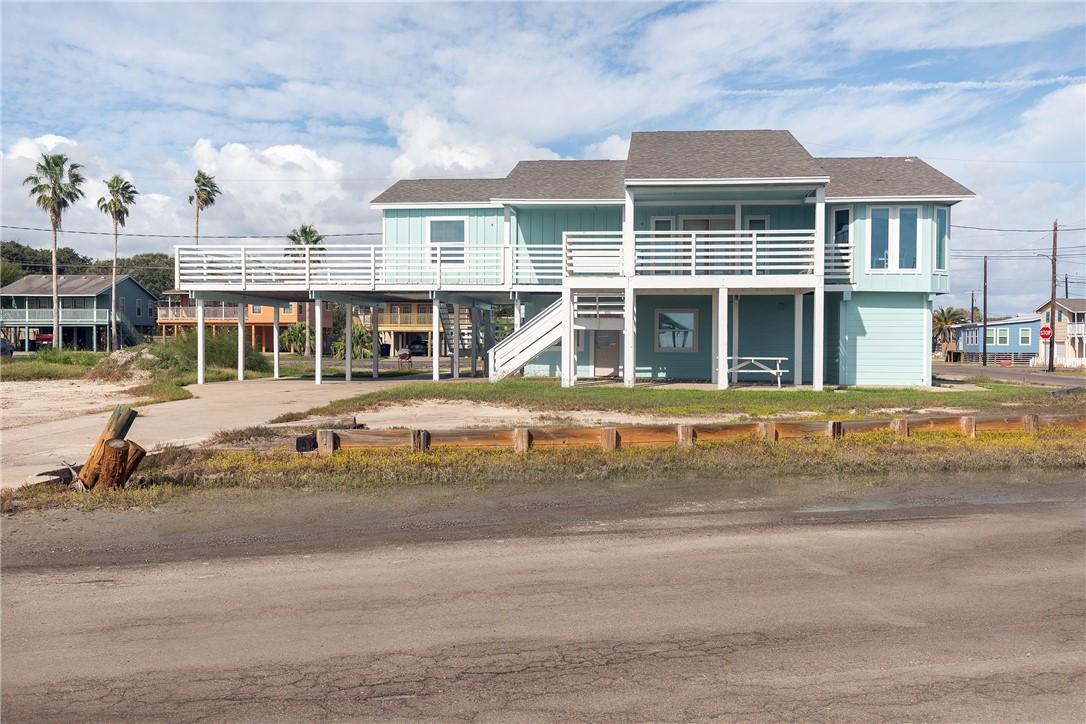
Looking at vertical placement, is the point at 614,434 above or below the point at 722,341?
below

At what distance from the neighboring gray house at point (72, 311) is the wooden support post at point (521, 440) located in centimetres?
6457

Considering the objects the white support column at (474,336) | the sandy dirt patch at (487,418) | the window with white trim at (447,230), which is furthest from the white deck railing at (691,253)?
the sandy dirt patch at (487,418)

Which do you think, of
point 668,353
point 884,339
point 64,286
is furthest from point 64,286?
point 884,339

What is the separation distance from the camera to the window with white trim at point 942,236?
78.5ft

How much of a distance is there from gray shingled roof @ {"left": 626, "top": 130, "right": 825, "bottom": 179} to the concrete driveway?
1022 cm

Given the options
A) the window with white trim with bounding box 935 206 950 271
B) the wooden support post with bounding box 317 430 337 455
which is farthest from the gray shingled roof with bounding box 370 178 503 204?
the wooden support post with bounding box 317 430 337 455

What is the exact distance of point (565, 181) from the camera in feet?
85.6

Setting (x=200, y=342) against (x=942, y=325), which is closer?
(x=200, y=342)

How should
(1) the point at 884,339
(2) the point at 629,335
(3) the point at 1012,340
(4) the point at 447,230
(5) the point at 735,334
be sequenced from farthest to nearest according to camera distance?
1. (3) the point at 1012,340
2. (4) the point at 447,230
3. (1) the point at 884,339
4. (5) the point at 735,334
5. (2) the point at 629,335

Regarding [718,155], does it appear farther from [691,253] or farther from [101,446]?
[101,446]

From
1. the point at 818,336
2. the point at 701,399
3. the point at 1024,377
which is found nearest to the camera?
the point at 701,399

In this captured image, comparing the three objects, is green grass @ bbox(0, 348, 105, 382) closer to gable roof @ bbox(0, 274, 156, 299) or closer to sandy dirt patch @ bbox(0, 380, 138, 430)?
sandy dirt patch @ bbox(0, 380, 138, 430)

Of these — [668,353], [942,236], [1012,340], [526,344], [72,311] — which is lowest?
[668,353]

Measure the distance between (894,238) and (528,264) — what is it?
35.2 ft
